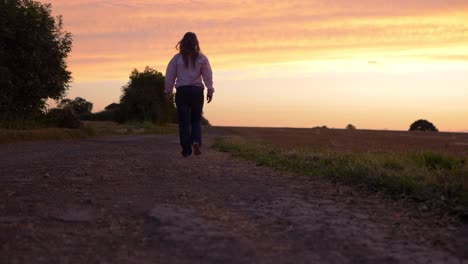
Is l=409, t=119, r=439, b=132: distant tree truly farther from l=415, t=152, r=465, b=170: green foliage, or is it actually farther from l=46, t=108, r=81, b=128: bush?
l=415, t=152, r=465, b=170: green foliage

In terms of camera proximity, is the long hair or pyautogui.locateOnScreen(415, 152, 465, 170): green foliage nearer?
pyautogui.locateOnScreen(415, 152, 465, 170): green foliage

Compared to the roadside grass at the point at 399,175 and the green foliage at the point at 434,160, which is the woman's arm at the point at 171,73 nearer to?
the roadside grass at the point at 399,175

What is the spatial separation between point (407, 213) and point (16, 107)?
23441 millimetres

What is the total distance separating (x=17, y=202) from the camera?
512 cm

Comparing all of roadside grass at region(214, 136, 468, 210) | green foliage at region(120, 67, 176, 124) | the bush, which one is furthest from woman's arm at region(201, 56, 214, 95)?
green foliage at region(120, 67, 176, 124)

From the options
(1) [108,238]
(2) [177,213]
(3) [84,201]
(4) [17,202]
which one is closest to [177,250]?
(1) [108,238]

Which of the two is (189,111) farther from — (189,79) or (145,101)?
(145,101)


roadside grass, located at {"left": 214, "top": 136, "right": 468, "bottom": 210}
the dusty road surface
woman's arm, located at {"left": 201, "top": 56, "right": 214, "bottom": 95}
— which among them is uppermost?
woman's arm, located at {"left": 201, "top": 56, "right": 214, "bottom": 95}

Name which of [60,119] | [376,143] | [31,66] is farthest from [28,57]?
[376,143]

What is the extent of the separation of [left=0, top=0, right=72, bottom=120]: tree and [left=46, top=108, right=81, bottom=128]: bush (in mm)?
613

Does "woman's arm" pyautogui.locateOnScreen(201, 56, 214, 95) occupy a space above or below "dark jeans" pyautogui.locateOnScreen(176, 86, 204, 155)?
above

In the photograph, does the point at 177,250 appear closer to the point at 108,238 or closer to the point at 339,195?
the point at 108,238

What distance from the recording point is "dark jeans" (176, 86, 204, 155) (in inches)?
399

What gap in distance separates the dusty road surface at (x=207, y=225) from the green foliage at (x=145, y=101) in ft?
157
